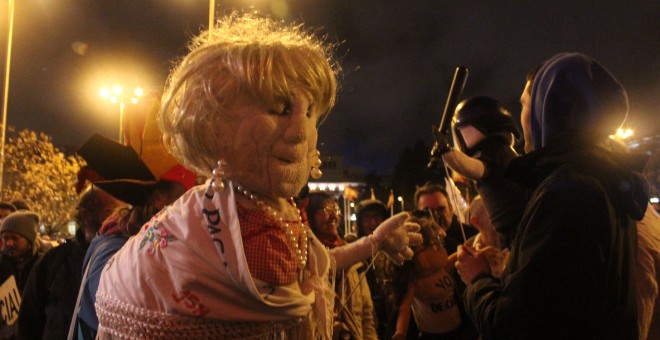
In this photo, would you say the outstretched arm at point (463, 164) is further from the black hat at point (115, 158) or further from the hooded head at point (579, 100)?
the black hat at point (115, 158)

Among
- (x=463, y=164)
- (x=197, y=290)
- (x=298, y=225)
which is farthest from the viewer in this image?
(x=463, y=164)

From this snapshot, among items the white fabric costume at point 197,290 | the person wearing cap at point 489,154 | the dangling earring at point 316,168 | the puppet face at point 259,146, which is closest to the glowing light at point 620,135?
the person wearing cap at point 489,154

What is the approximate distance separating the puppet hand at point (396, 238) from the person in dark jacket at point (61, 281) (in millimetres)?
2427

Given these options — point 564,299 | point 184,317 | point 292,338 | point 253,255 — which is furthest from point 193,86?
point 564,299

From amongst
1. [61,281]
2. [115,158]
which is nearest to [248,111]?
[115,158]

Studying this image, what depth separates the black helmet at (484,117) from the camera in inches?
109

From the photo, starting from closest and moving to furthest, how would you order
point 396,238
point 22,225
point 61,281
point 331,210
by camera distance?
1. point 396,238
2. point 61,281
3. point 331,210
4. point 22,225

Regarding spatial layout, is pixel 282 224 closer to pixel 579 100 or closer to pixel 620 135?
pixel 579 100

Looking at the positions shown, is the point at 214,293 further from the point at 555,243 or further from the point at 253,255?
the point at 555,243

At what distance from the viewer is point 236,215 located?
5.15 feet

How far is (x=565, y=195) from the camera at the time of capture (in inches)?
64.0

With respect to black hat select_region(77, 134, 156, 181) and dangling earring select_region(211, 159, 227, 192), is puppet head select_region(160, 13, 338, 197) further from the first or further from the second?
black hat select_region(77, 134, 156, 181)

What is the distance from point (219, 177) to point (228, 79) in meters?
0.36

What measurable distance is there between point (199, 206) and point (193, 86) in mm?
449
